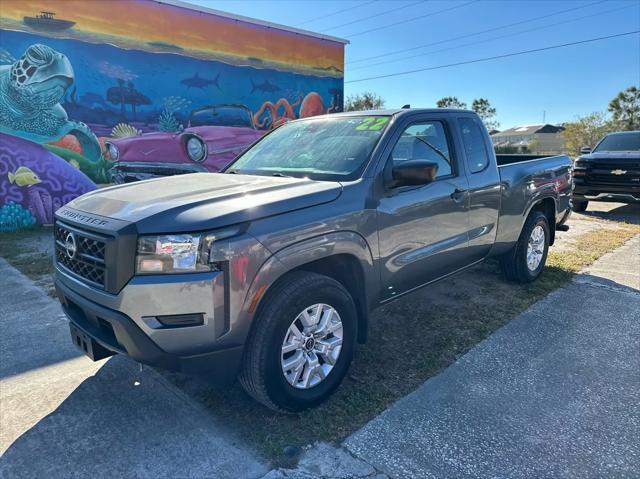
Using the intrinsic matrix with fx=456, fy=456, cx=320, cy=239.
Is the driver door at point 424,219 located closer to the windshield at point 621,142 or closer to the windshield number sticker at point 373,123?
the windshield number sticker at point 373,123

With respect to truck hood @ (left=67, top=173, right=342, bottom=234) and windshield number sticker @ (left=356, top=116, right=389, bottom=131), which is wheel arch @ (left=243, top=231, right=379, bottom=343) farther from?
windshield number sticker @ (left=356, top=116, right=389, bottom=131)

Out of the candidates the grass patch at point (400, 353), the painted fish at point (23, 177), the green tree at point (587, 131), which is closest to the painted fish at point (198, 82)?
the painted fish at point (23, 177)

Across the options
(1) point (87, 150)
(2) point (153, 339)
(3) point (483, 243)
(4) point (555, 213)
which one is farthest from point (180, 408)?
(1) point (87, 150)

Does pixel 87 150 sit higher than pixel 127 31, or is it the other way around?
pixel 127 31

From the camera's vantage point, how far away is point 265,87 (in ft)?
41.3

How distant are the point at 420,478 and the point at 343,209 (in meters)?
1.57

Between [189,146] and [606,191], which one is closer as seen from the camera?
[606,191]

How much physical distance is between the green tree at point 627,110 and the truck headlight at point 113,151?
3945cm

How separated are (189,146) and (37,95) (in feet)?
10.9

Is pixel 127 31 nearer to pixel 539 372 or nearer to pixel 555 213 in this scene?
pixel 555 213

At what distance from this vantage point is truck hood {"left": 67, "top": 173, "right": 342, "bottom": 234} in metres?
2.36

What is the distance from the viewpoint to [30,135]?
29.9 feet

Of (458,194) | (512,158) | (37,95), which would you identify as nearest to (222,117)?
(37,95)

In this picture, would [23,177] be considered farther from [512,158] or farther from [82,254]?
[512,158]
